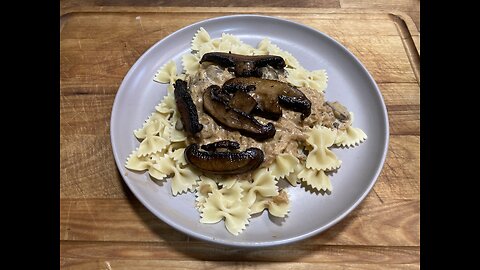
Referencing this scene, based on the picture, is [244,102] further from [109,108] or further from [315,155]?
[109,108]

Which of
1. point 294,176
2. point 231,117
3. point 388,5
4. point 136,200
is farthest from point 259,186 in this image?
point 388,5

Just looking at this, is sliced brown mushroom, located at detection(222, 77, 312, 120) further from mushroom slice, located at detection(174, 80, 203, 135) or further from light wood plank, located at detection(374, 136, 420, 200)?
light wood plank, located at detection(374, 136, 420, 200)

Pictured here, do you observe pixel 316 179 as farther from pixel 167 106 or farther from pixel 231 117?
pixel 167 106

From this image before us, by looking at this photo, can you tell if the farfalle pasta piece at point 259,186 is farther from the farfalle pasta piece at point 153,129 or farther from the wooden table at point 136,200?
the farfalle pasta piece at point 153,129

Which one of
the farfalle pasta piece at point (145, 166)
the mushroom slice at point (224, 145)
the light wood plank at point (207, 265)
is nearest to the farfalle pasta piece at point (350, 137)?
the mushroom slice at point (224, 145)

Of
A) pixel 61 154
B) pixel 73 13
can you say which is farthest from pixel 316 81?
pixel 73 13

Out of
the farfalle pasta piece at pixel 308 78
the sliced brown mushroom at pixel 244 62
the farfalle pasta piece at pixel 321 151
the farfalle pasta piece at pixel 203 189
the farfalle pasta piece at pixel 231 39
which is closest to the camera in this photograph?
the farfalle pasta piece at pixel 203 189
